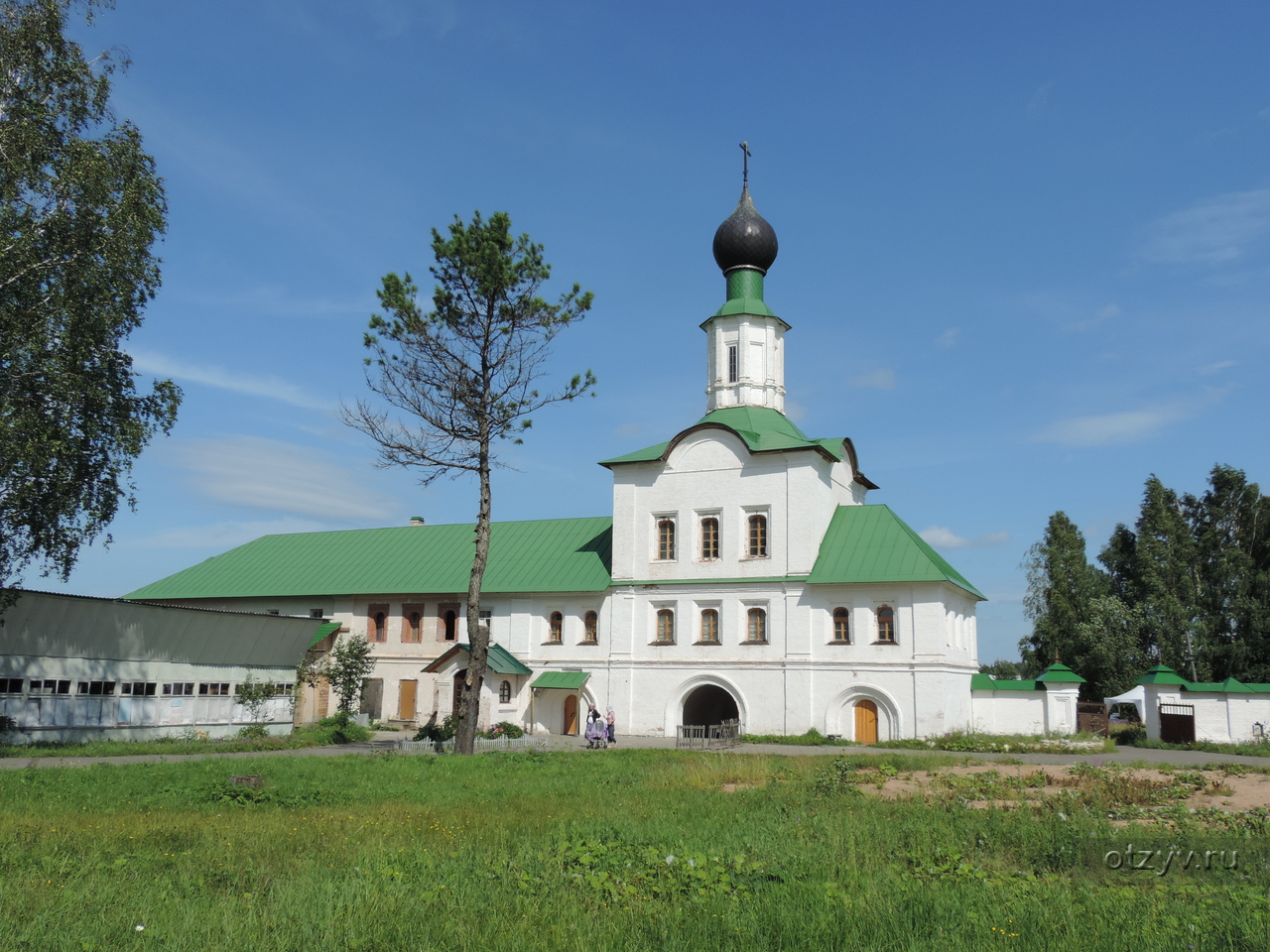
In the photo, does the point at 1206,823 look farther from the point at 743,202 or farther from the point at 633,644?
the point at 743,202

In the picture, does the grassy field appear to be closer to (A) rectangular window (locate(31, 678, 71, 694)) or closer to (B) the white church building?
(A) rectangular window (locate(31, 678, 71, 694))

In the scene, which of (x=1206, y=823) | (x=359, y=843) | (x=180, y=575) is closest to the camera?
(x=359, y=843)

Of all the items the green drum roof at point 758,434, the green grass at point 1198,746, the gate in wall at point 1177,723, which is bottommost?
the green grass at point 1198,746

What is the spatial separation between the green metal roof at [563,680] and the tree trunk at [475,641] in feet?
27.6

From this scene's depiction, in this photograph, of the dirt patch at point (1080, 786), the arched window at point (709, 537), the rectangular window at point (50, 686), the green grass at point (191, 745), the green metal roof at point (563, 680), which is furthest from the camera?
the arched window at point (709, 537)

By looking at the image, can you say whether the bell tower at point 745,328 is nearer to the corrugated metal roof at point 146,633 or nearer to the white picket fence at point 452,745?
the white picket fence at point 452,745

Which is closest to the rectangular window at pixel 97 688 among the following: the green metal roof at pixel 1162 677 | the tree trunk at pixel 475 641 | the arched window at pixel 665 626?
the tree trunk at pixel 475 641

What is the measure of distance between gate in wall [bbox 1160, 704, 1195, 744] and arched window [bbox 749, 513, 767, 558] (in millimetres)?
11826

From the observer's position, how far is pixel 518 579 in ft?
110

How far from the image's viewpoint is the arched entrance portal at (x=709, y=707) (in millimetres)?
32156

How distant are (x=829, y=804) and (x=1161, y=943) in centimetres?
696

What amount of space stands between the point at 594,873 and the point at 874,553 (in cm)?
2253

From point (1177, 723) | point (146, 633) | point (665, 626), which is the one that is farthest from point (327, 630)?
point (1177, 723)

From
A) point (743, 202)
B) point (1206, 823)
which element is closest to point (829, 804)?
point (1206, 823)
